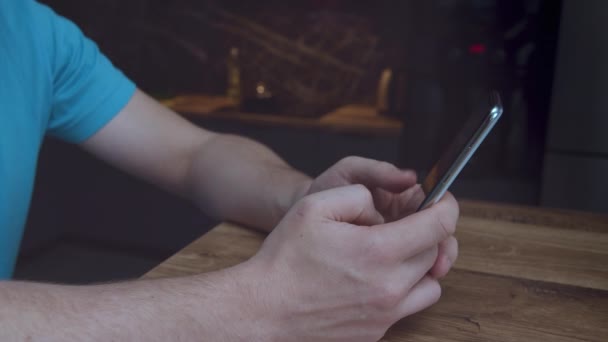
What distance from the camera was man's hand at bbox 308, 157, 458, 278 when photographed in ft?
2.37

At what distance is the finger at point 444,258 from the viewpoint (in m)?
0.61

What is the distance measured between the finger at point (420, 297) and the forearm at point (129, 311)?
5.3 inches

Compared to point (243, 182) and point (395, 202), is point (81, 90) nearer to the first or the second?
point (243, 182)

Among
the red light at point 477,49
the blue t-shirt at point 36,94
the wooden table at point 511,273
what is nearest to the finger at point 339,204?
the wooden table at point 511,273

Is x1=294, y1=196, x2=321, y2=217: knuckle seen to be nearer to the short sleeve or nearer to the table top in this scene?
the short sleeve

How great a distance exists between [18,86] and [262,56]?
5.95 feet

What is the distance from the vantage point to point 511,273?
27.1 inches

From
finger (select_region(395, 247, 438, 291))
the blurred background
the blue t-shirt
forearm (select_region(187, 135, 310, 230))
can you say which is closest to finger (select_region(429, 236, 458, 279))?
finger (select_region(395, 247, 438, 291))

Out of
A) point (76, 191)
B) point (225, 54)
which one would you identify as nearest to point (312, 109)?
point (225, 54)

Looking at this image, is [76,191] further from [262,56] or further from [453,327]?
[453,327]

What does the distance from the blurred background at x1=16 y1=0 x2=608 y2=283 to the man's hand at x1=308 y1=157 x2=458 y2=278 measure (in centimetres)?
137

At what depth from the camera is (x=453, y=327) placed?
572 mm

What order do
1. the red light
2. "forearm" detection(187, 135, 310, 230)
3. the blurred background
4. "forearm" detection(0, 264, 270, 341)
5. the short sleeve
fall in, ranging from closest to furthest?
"forearm" detection(0, 264, 270, 341)
"forearm" detection(187, 135, 310, 230)
the short sleeve
the blurred background
the red light

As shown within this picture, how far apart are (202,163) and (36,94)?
0.27m
